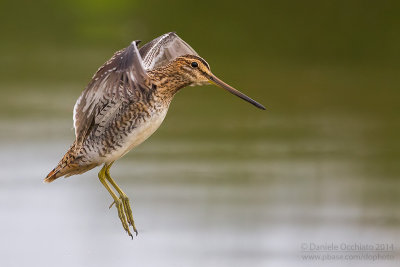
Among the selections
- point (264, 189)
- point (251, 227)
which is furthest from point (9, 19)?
point (251, 227)

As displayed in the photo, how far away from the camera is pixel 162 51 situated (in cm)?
767

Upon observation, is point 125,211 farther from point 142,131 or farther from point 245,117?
point 245,117

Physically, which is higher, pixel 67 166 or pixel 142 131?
pixel 142 131

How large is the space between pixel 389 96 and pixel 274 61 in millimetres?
1634

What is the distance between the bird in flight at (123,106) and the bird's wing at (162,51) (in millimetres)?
242

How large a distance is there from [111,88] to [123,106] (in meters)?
0.28

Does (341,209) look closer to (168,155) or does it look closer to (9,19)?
(168,155)

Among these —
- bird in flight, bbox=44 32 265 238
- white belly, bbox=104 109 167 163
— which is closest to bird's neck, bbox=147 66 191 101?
bird in flight, bbox=44 32 265 238

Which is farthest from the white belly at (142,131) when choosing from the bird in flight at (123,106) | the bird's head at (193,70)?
the bird's head at (193,70)

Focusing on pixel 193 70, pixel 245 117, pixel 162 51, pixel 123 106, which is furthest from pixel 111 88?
pixel 245 117

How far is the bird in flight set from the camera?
271 inches

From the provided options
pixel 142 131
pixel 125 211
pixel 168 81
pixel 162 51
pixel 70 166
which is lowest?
pixel 125 211

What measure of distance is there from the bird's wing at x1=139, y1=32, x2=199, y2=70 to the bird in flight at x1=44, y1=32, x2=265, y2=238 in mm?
242

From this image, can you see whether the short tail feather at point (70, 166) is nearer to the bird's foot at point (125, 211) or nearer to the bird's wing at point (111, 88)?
the bird's wing at point (111, 88)
